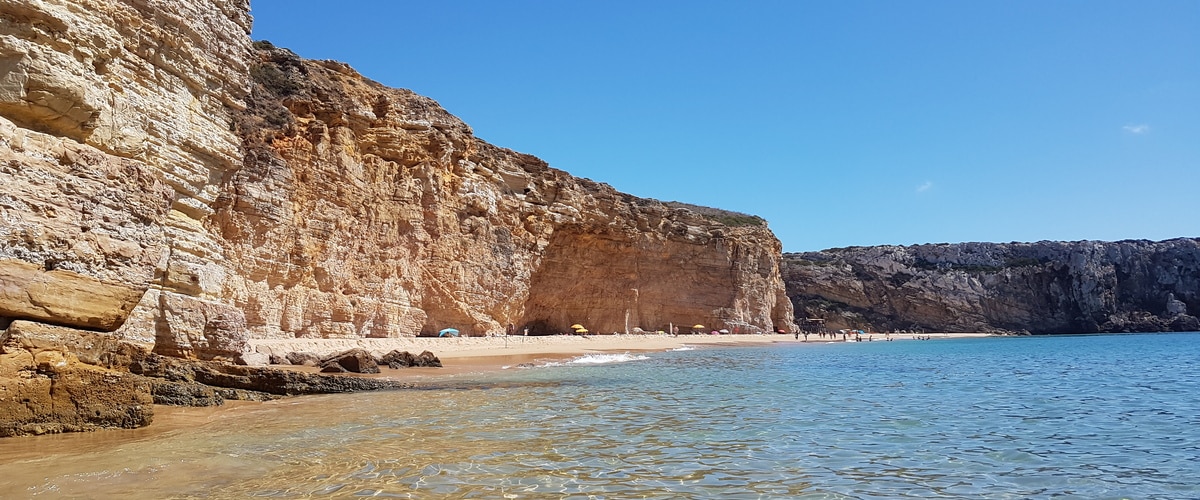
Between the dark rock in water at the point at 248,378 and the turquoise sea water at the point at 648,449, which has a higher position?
the dark rock in water at the point at 248,378

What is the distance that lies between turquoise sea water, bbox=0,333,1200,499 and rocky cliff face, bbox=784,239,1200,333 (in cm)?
6911

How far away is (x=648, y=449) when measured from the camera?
644cm

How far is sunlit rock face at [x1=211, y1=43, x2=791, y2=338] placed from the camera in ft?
75.6

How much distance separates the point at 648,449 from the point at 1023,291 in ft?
292

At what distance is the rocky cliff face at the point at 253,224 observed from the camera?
21.7 ft

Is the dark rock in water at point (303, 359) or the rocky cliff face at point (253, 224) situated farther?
the dark rock in water at point (303, 359)

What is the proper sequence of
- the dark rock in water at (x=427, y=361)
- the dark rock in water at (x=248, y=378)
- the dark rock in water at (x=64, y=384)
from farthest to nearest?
1. the dark rock in water at (x=427, y=361)
2. the dark rock in water at (x=248, y=378)
3. the dark rock in water at (x=64, y=384)

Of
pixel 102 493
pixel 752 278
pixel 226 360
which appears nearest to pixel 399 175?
pixel 226 360

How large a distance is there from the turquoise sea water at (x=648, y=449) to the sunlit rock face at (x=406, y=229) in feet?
44.7

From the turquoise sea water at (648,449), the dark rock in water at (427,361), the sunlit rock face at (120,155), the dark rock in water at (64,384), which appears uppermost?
the sunlit rock face at (120,155)

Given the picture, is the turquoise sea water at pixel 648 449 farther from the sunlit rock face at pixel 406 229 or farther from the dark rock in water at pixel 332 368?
the sunlit rock face at pixel 406 229

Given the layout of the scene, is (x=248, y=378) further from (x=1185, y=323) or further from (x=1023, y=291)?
(x=1185, y=323)

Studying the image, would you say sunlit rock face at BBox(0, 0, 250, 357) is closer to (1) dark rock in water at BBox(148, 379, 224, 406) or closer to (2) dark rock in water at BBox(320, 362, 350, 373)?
(1) dark rock in water at BBox(148, 379, 224, 406)

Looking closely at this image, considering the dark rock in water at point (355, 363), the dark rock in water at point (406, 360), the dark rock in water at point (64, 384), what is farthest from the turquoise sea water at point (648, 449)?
the dark rock in water at point (406, 360)
